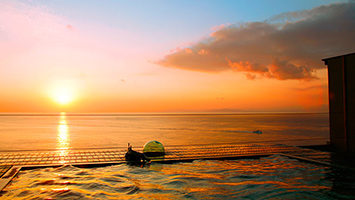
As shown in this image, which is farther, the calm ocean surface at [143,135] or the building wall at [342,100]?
the calm ocean surface at [143,135]

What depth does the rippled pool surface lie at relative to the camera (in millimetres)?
7641

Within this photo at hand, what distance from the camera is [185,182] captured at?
355 inches

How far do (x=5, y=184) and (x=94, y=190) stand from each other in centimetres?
266

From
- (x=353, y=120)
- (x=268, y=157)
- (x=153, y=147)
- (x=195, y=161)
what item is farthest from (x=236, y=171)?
(x=353, y=120)

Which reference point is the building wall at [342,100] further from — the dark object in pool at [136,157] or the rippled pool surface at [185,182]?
the dark object in pool at [136,157]

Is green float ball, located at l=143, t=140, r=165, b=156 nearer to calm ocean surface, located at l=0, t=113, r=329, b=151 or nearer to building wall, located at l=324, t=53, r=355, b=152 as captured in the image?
calm ocean surface, located at l=0, t=113, r=329, b=151

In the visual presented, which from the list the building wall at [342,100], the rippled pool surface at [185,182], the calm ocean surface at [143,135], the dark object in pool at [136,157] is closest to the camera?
the rippled pool surface at [185,182]

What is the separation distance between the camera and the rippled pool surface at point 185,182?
7641 millimetres

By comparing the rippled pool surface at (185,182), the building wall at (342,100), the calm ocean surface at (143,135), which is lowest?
the calm ocean surface at (143,135)

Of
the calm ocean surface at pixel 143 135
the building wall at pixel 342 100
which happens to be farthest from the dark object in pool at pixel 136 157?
the building wall at pixel 342 100

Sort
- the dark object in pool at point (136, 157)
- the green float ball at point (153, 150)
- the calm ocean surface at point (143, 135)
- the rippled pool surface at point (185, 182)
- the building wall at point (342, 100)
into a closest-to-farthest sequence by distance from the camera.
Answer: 1. the rippled pool surface at point (185, 182)
2. the dark object in pool at point (136, 157)
3. the green float ball at point (153, 150)
4. the building wall at point (342, 100)
5. the calm ocean surface at point (143, 135)

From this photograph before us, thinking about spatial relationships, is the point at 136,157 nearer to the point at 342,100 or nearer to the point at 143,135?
the point at 342,100

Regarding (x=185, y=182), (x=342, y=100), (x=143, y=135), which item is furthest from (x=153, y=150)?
(x=143, y=135)

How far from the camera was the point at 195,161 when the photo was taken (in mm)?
12039
